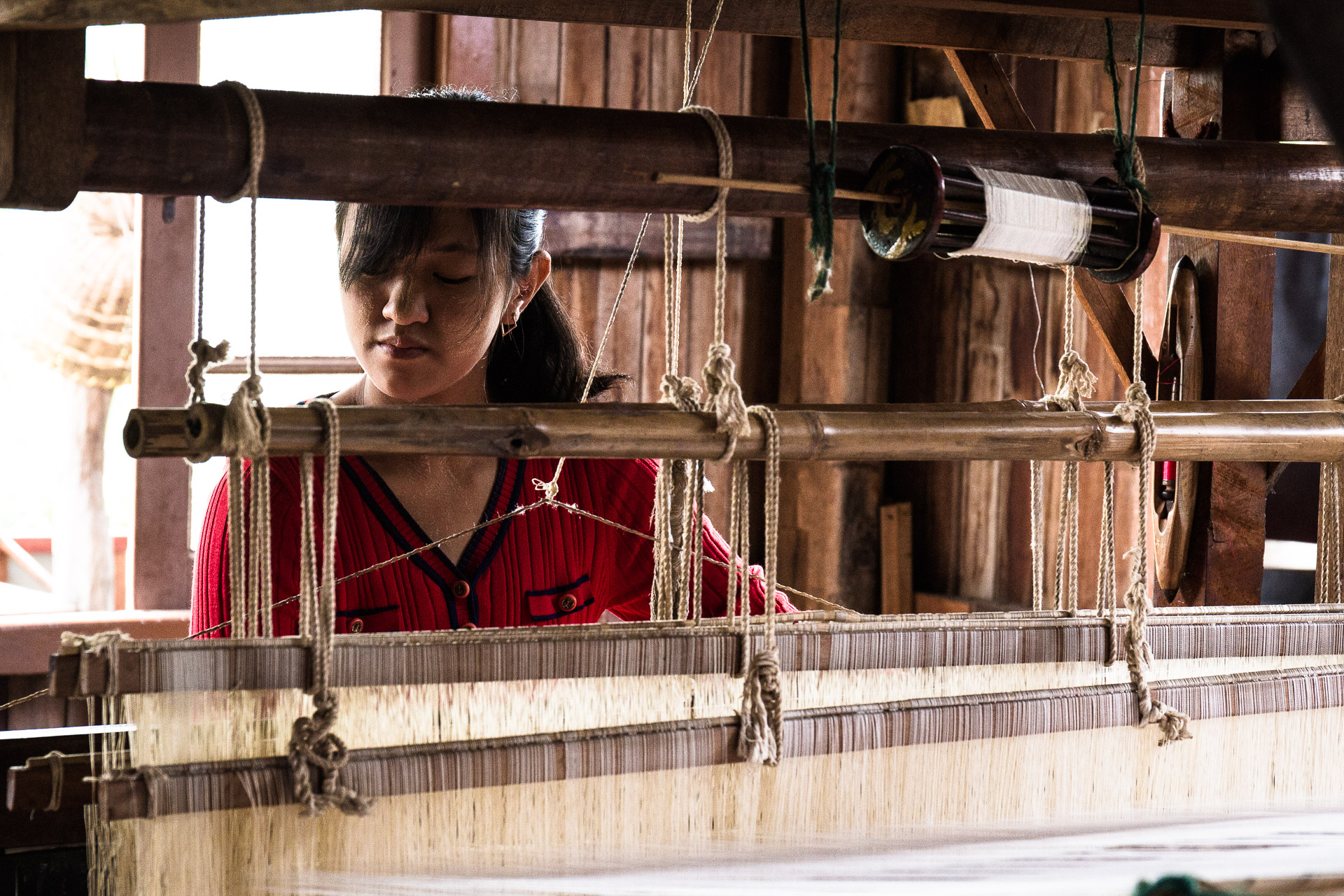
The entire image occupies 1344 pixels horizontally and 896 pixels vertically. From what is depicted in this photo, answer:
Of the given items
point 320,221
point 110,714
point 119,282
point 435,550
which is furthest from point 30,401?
point 110,714

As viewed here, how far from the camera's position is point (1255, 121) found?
5.66 feet

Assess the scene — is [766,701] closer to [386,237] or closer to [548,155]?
[548,155]

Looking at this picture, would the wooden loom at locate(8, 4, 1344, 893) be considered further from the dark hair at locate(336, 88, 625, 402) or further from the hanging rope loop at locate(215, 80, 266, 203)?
the dark hair at locate(336, 88, 625, 402)

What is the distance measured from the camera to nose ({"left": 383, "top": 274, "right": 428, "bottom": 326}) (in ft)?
4.84

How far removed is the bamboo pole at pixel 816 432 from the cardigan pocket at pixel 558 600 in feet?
2.02

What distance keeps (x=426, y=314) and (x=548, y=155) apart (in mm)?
439

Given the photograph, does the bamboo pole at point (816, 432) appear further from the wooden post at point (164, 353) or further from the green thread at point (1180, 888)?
the wooden post at point (164, 353)

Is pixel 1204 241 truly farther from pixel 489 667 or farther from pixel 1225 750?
pixel 489 667

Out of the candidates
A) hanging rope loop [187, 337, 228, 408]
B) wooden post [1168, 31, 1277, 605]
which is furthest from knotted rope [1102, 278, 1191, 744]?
hanging rope loop [187, 337, 228, 408]

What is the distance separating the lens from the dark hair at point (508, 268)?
1.49 m

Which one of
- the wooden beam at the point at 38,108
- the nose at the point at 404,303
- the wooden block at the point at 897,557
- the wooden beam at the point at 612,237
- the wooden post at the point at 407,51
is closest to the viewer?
the wooden beam at the point at 38,108

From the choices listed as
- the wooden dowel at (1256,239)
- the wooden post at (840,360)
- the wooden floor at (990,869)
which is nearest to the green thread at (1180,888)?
the wooden floor at (990,869)

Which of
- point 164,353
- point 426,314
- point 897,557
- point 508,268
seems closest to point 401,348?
point 426,314

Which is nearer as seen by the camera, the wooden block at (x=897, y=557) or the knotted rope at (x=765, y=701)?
the knotted rope at (x=765, y=701)
